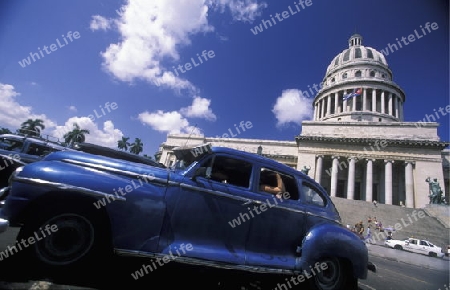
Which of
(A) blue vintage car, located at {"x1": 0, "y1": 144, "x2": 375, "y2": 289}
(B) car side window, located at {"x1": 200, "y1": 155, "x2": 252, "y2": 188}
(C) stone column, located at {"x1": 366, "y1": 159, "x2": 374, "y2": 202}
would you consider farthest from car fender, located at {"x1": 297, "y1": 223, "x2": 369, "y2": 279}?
(C) stone column, located at {"x1": 366, "y1": 159, "x2": 374, "y2": 202}

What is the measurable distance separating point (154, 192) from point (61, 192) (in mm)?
1045

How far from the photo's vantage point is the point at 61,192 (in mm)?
2686

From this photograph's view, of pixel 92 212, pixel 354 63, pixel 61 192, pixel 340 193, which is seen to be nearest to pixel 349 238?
pixel 92 212

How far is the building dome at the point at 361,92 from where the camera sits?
5009cm

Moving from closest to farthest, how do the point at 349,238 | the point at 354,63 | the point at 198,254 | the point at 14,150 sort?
the point at 198,254, the point at 349,238, the point at 14,150, the point at 354,63

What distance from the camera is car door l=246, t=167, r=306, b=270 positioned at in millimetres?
3406

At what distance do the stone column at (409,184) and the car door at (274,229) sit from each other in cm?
3933

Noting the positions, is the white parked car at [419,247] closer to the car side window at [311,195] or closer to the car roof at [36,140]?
the car side window at [311,195]

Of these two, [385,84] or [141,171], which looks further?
[385,84]

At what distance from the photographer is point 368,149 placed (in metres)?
37.2

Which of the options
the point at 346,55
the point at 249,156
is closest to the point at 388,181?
the point at 346,55

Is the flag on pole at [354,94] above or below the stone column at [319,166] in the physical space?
above

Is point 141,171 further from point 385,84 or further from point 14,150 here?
point 385,84

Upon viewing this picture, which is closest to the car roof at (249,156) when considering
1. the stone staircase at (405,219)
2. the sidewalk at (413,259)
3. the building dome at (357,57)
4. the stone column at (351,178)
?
the sidewalk at (413,259)
